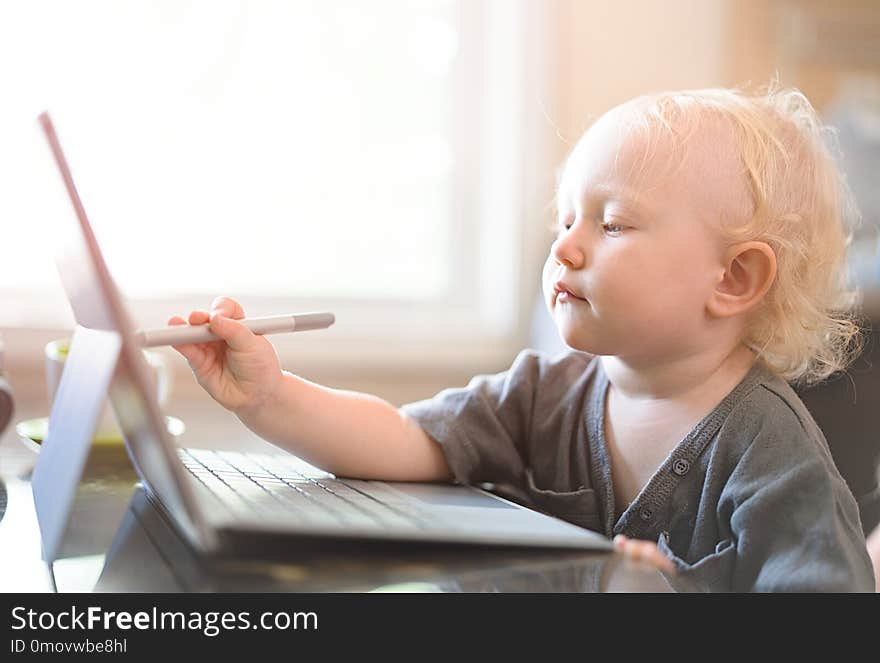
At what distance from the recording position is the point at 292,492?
70 cm

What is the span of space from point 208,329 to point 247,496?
0.46 ft

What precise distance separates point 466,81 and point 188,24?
558 mm

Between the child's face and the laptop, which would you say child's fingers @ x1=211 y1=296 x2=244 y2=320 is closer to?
the laptop

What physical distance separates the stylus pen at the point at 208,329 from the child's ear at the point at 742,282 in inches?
12.0

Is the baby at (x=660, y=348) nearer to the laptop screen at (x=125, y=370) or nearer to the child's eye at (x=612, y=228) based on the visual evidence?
the child's eye at (x=612, y=228)

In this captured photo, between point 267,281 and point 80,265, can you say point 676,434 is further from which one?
point 267,281

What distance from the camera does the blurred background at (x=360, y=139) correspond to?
184 centimetres

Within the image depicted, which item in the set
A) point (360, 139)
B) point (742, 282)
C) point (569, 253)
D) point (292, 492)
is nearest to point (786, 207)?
point (742, 282)

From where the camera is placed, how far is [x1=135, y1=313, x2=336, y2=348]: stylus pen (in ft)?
2.25

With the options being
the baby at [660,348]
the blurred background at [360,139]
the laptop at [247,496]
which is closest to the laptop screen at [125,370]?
the laptop at [247,496]

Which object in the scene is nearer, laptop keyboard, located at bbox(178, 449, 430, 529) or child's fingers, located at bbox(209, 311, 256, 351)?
laptop keyboard, located at bbox(178, 449, 430, 529)

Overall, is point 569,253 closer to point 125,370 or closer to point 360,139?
point 125,370

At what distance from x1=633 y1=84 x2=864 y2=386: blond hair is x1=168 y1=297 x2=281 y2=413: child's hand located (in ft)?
1.16

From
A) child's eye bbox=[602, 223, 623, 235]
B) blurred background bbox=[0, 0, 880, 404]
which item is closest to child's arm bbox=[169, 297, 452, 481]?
child's eye bbox=[602, 223, 623, 235]
